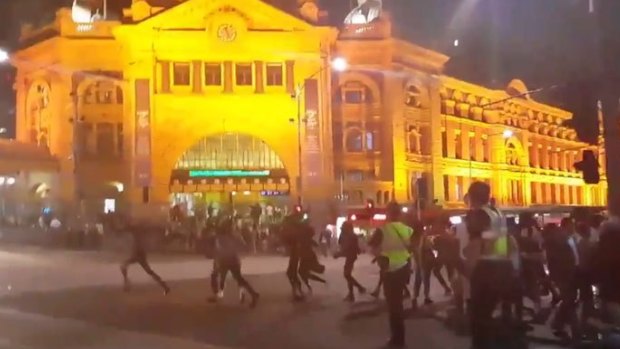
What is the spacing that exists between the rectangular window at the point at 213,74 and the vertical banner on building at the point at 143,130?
3669 mm

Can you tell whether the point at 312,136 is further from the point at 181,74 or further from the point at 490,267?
the point at 490,267

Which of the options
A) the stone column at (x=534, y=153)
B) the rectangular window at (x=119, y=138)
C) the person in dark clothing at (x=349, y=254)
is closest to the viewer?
the person in dark clothing at (x=349, y=254)

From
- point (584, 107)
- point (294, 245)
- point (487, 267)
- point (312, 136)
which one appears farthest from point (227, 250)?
point (312, 136)

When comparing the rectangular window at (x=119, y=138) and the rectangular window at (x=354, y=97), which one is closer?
the rectangular window at (x=119, y=138)

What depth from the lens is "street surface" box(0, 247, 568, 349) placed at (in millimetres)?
12180

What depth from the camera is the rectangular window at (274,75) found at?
5534cm

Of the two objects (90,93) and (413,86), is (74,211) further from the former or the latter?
(413,86)

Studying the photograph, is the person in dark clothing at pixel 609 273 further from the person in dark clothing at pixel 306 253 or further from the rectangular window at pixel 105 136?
the rectangular window at pixel 105 136

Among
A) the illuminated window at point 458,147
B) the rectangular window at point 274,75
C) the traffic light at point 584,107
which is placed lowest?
the traffic light at point 584,107

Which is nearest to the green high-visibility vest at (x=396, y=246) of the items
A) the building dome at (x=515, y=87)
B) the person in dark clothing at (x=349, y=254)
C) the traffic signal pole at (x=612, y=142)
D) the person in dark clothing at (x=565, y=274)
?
the person in dark clothing at (x=565, y=274)

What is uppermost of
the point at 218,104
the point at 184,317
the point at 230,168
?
the point at 218,104

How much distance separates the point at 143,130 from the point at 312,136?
10.2 metres

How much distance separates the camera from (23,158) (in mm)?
51719

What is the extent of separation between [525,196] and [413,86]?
13823 mm
